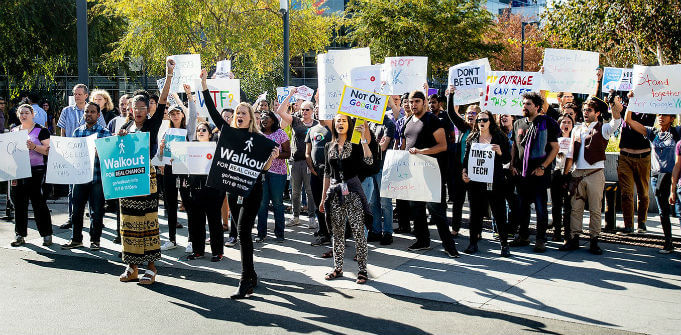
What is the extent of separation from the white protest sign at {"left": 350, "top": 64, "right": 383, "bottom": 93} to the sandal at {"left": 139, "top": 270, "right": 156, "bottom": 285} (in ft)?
11.0

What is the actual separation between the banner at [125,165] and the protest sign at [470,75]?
14.9 feet

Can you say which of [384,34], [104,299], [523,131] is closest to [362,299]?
[104,299]

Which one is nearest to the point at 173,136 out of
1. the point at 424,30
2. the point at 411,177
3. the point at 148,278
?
the point at 148,278

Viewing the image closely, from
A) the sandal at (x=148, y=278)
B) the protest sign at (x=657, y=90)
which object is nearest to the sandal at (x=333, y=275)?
the sandal at (x=148, y=278)

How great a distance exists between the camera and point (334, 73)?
8.91 metres

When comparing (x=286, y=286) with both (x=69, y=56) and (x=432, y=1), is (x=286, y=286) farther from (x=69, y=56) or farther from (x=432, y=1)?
(x=432, y=1)

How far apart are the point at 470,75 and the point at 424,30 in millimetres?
22429

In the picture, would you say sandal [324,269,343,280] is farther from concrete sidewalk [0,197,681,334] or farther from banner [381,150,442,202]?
banner [381,150,442,202]

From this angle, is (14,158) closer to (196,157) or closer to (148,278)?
(196,157)

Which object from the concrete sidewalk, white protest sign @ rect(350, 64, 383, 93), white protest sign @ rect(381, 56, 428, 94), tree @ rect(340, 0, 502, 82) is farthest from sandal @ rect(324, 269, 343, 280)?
tree @ rect(340, 0, 502, 82)

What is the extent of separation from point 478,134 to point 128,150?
430 cm

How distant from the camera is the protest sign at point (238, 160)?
6.61m

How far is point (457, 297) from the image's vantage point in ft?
21.4

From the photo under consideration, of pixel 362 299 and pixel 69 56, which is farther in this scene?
pixel 69 56
